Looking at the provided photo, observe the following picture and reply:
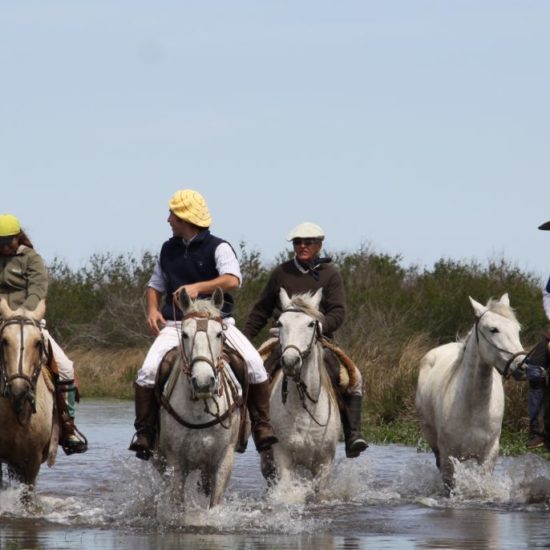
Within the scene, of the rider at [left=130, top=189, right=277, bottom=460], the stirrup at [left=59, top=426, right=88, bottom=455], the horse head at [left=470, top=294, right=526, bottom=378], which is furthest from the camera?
the horse head at [left=470, top=294, right=526, bottom=378]

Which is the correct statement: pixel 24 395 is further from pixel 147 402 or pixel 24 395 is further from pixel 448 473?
pixel 448 473

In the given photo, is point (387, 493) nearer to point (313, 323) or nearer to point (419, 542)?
point (313, 323)

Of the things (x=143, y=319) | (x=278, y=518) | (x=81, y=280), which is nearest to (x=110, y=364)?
(x=143, y=319)

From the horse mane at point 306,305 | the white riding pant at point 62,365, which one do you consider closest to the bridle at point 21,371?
the white riding pant at point 62,365

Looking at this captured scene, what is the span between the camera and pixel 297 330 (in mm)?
13727

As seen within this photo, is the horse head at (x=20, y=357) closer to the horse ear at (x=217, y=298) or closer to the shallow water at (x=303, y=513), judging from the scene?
the shallow water at (x=303, y=513)

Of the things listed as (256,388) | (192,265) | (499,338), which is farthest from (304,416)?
(192,265)

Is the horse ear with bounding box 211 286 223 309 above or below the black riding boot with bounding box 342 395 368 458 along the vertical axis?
above

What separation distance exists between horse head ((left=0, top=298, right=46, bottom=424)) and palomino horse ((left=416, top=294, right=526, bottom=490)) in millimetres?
4313

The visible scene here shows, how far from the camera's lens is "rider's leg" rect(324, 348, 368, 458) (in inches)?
590

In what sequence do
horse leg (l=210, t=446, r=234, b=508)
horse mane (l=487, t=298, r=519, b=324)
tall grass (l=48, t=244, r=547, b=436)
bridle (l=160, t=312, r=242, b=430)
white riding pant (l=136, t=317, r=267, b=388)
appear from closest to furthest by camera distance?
bridle (l=160, t=312, r=242, b=430), horse leg (l=210, t=446, r=234, b=508), white riding pant (l=136, t=317, r=267, b=388), horse mane (l=487, t=298, r=519, b=324), tall grass (l=48, t=244, r=547, b=436)

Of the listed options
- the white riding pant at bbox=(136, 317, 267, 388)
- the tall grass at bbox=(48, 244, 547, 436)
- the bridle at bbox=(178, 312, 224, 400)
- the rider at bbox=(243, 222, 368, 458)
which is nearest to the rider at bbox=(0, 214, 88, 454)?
the white riding pant at bbox=(136, 317, 267, 388)

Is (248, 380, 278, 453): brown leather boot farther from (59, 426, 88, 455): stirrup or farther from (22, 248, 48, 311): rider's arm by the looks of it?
(22, 248, 48, 311): rider's arm

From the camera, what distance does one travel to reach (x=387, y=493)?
52.4 feet
